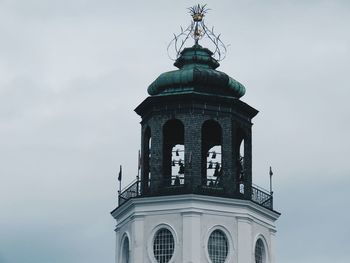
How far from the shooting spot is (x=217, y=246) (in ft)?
236

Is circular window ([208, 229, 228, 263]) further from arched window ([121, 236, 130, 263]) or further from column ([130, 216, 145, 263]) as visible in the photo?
arched window ([121, 236, 130, 263])

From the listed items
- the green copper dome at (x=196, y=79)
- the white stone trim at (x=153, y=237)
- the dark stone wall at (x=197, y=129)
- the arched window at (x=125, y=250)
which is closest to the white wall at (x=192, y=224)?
the white stone trim at (x=153, y=237)

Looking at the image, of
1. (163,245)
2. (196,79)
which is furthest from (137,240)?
(196,79)

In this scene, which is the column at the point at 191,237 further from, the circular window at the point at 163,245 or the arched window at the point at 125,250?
the arched window at the point at 125,250

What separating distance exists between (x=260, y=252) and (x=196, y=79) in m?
9.21

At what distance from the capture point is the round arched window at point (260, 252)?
73375mm

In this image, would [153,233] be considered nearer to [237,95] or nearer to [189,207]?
[189,207]

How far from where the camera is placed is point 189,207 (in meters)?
71.6

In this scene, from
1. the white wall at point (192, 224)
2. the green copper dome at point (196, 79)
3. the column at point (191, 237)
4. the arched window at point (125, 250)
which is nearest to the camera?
the column at point (191, 237)

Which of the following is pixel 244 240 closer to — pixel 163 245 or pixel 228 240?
pixel 228 240

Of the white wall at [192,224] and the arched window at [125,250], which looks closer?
the white wall at [192,224]

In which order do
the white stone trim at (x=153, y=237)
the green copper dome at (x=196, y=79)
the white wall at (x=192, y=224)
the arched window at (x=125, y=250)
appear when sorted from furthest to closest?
the green copper dome at (x=196, y=79) → the arched window at (x=125, y=250) → the white stone trim at (x=153, y=237) → the white wall at (x=192, y=224)

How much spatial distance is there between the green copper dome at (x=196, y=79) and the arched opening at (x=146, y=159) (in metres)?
2.17

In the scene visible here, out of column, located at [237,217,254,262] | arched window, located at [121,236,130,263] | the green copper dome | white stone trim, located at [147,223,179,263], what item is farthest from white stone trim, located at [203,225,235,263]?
the green copper dome
